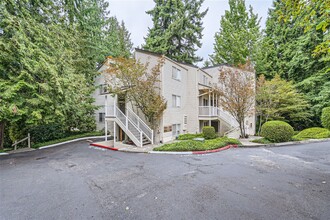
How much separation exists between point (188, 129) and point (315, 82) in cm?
1761

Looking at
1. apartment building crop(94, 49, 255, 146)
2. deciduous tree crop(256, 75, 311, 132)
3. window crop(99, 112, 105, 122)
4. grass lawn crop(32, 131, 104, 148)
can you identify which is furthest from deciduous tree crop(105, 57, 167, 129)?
deciduous tree crop(256, 75, 311, 132)

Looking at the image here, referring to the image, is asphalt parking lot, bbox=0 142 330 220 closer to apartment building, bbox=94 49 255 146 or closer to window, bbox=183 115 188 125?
apartment building, bbox=94 49 255 146

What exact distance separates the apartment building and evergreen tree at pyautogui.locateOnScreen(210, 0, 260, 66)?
1193 cm

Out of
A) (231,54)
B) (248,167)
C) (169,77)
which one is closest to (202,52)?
(231,54)

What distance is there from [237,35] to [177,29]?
1034cm

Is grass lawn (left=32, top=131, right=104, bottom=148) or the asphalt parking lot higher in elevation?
grass lawn (left=32, top=131, right=104, bottom=148)

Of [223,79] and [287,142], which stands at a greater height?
[223,79]

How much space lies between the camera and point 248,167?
270 inches

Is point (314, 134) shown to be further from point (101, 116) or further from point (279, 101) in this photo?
point (101, 116)

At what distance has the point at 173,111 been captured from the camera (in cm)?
1458

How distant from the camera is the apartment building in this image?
42.3ft

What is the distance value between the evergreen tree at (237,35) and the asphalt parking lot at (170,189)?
23441 millimetres

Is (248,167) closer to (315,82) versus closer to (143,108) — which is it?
(143,108)

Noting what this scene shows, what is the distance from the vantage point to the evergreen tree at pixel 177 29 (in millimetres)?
27203
